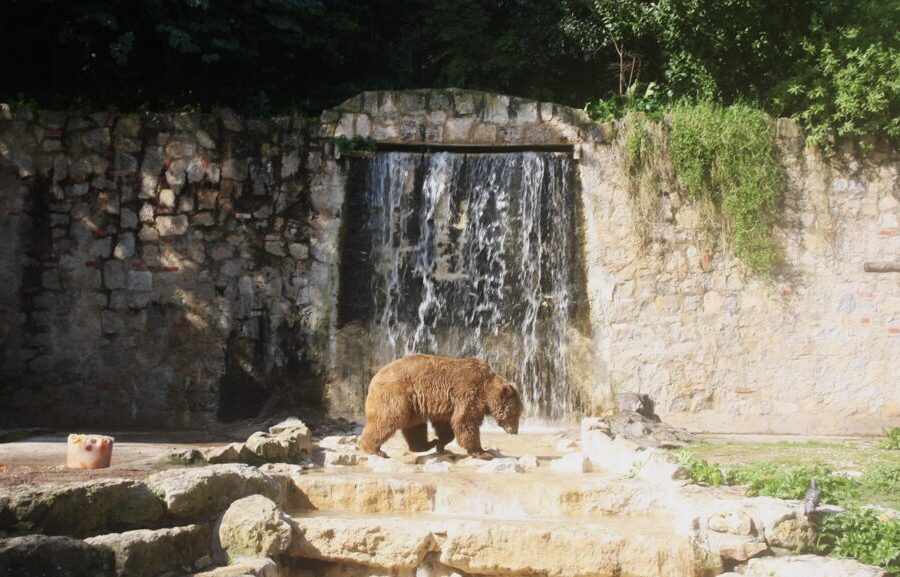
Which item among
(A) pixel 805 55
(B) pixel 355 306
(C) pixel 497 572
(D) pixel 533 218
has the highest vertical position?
(A) pixel 805 55

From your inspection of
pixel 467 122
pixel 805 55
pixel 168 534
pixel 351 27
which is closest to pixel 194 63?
pixel 351 27

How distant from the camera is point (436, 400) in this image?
7016 mm

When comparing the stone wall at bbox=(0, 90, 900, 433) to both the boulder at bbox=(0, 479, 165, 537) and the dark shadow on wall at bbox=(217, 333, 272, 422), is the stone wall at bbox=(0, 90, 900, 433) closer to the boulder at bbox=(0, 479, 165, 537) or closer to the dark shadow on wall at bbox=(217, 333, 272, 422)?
the dark shadow on wall at bbox=(217, 333, 272, 422)

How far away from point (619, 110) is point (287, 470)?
715cm

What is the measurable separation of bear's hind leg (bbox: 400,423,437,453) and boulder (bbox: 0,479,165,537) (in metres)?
2.64

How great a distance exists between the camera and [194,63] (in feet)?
42.3

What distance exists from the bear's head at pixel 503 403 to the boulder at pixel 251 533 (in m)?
2.25

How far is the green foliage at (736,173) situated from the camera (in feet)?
35.5

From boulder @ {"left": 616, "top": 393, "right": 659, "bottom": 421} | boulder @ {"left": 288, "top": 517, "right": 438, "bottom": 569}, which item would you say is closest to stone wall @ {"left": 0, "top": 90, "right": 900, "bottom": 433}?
boulder @ {"left": 616, "top": 393, "right": 659, "bottom": 421}

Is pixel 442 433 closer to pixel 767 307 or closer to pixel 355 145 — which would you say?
pixel 355 145

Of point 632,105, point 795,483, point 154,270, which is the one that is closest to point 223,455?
point 795,483

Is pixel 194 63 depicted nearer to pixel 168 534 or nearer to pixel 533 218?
pixel 533 218

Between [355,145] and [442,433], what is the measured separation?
4.66 m

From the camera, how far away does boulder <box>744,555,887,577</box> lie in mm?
4508
